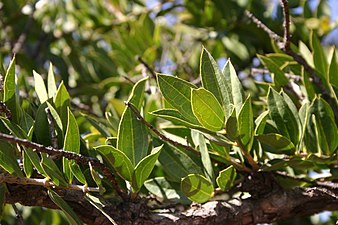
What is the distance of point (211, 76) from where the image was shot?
30.3 inches

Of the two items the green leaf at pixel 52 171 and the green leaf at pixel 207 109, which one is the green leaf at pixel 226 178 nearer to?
the green leaf at pixel 207 109

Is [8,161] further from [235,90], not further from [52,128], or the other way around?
[235,90]

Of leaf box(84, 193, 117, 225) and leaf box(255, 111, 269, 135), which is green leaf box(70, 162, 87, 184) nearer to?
leaf box(84, 193, 117, 225)

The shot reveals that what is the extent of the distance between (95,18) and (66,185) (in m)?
1.04

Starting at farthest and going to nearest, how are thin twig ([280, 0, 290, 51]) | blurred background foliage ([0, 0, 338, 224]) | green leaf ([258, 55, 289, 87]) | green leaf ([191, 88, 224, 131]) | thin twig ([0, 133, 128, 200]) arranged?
blurred background foliage ([0, 0, 338, 224]), green leaf ([258, 55, 289, 87]), thin twig ([280, 0, 290, 51]), green leaf ([191, 88, 224, 131]), thin twig ([0, 133, 128, 200])

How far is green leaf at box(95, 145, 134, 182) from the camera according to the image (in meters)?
0.73

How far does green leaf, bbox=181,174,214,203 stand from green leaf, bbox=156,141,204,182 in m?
0.05

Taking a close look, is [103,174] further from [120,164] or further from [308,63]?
[308,63]

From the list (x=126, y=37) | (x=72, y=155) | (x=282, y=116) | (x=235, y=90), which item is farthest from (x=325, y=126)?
(x=126, y=37)

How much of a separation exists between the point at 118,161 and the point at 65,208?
10 centimetres

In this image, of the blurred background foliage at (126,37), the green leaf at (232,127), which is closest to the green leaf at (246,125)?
the green leaf at (232,127)

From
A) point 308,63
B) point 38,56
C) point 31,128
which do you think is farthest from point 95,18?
point 31,128

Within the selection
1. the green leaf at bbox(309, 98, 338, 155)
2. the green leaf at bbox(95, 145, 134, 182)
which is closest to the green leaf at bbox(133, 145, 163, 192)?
the green leaf at bbox(95, 145, 134, 182)

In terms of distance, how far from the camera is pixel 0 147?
71 centimetres
